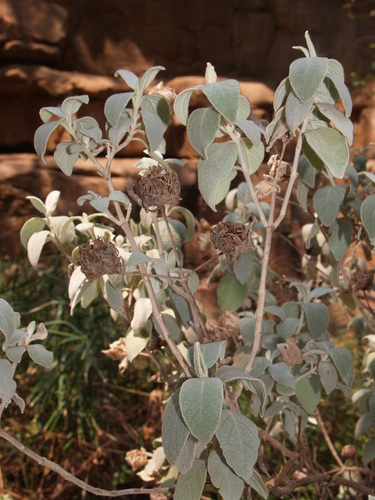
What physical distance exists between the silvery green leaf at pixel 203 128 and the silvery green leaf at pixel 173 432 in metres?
0.35

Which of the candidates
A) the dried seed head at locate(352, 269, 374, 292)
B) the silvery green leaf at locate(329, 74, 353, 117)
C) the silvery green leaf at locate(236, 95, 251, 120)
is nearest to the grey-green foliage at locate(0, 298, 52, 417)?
the silvery green leaf at locate(236, 95, 251, 120)

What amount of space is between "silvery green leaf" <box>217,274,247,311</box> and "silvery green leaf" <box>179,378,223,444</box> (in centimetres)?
64

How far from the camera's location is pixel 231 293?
1.39 meters

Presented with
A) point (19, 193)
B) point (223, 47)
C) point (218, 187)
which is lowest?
point (19, 193)

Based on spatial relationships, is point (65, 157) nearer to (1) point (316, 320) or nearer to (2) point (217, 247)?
(2) point (217, 247)

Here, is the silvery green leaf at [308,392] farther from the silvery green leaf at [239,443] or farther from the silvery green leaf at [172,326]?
the silvery green leaf at [239,443]

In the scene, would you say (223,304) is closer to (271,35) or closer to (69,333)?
(69,333)

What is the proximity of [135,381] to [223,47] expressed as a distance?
2.77 meters

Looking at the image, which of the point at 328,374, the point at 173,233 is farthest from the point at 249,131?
the point at 328,374

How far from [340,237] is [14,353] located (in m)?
0.69

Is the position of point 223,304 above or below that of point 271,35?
above

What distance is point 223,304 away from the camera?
4.56ft

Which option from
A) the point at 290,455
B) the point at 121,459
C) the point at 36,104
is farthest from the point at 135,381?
the point at 36,104

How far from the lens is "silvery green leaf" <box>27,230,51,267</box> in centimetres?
118
